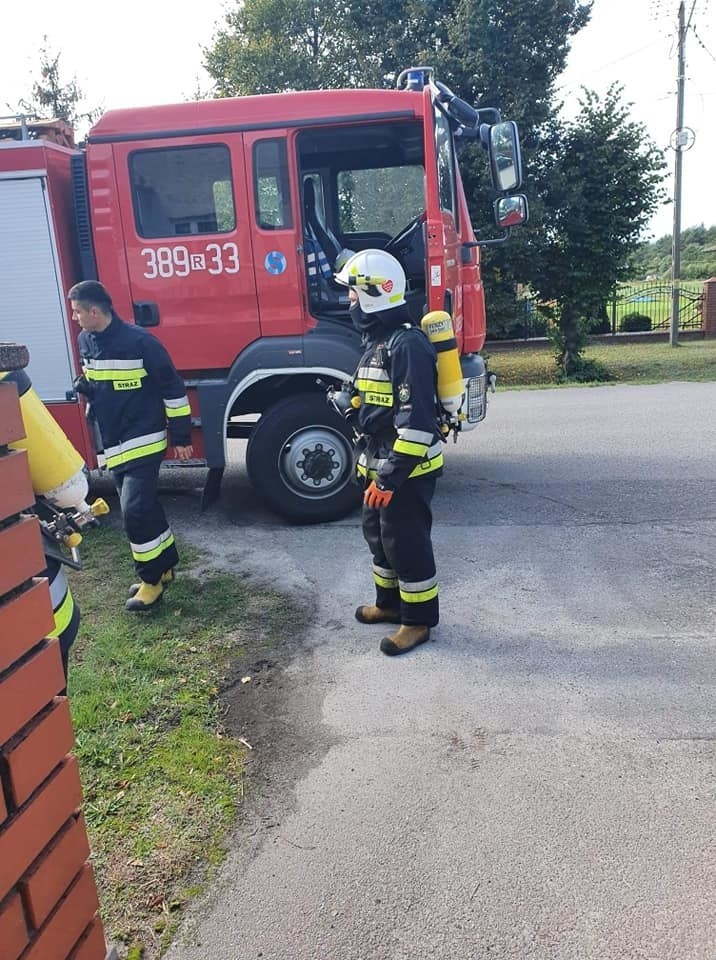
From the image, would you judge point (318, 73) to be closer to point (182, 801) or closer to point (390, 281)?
point (390, 281)

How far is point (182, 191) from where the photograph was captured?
560 cm

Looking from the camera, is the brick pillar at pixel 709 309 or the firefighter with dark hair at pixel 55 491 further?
the brick pillar at pixel 709 309

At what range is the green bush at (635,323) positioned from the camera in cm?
2111

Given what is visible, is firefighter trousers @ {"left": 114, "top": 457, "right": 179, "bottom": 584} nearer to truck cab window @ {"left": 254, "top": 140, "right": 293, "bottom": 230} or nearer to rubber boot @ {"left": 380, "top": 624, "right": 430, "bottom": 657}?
rubber boot @ {"left": 380, "top": 624, "right": 430, "bottom": 657}

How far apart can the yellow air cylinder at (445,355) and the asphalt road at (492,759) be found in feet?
4.14

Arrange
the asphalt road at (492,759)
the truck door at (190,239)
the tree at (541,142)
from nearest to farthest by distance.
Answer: the asphalt road at (492,759) < the truck door at (190,239) < the tree at (541,142)

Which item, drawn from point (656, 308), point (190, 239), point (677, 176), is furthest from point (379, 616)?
point (656, 308)

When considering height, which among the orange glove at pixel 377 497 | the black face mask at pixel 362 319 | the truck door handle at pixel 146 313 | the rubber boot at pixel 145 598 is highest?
the truck door handle at pixel 146 313

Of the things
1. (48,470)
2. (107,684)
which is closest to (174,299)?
(107,684)

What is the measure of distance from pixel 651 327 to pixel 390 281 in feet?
63.2

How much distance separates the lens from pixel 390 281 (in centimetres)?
379

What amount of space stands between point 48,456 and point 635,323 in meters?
21.1

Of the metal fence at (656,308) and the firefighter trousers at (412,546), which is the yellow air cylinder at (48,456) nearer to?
the firefighter trousers at (412,546)

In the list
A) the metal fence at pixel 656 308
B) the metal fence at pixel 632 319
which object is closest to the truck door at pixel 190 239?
the metal fence at pixel 632 319
